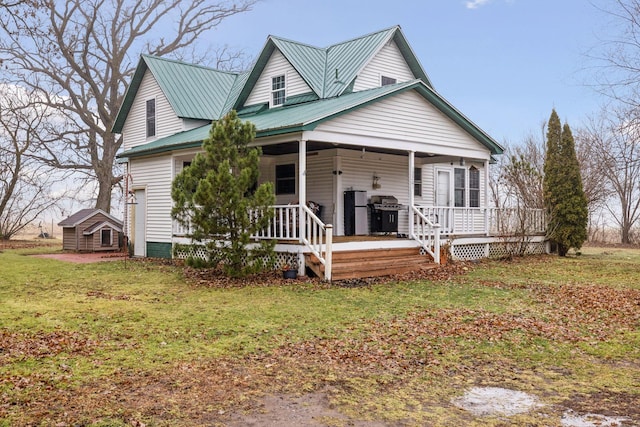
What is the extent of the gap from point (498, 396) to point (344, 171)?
12478 millimetres

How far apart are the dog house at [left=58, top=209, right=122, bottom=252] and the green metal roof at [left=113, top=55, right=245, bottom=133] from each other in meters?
3.74

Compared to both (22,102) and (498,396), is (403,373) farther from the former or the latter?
(22,102)

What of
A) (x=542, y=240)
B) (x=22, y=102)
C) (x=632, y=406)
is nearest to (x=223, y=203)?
(x=632, y=406)

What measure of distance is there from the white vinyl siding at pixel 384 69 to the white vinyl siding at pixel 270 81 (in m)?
1.87

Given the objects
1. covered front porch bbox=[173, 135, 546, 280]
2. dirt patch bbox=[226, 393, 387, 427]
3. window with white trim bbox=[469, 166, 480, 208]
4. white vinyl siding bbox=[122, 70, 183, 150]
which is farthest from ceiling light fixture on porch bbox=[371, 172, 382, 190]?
dirt patch bbox=[226, 393, 387, 427]

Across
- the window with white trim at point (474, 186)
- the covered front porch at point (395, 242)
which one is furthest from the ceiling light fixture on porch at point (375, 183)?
the window with white trim at point (474, 186)

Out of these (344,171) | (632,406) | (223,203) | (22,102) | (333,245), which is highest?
(22,102)

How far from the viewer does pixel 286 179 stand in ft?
59.8

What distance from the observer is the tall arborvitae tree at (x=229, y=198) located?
12734 millimetres

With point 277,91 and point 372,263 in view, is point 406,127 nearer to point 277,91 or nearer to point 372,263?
point 372,263

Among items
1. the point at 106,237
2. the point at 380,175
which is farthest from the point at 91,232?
the point at 380,175

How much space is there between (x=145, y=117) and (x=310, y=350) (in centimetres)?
1689

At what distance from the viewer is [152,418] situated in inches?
193

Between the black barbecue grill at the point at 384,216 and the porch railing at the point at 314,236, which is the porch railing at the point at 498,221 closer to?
the black barbecue grill at the point at 384,216
